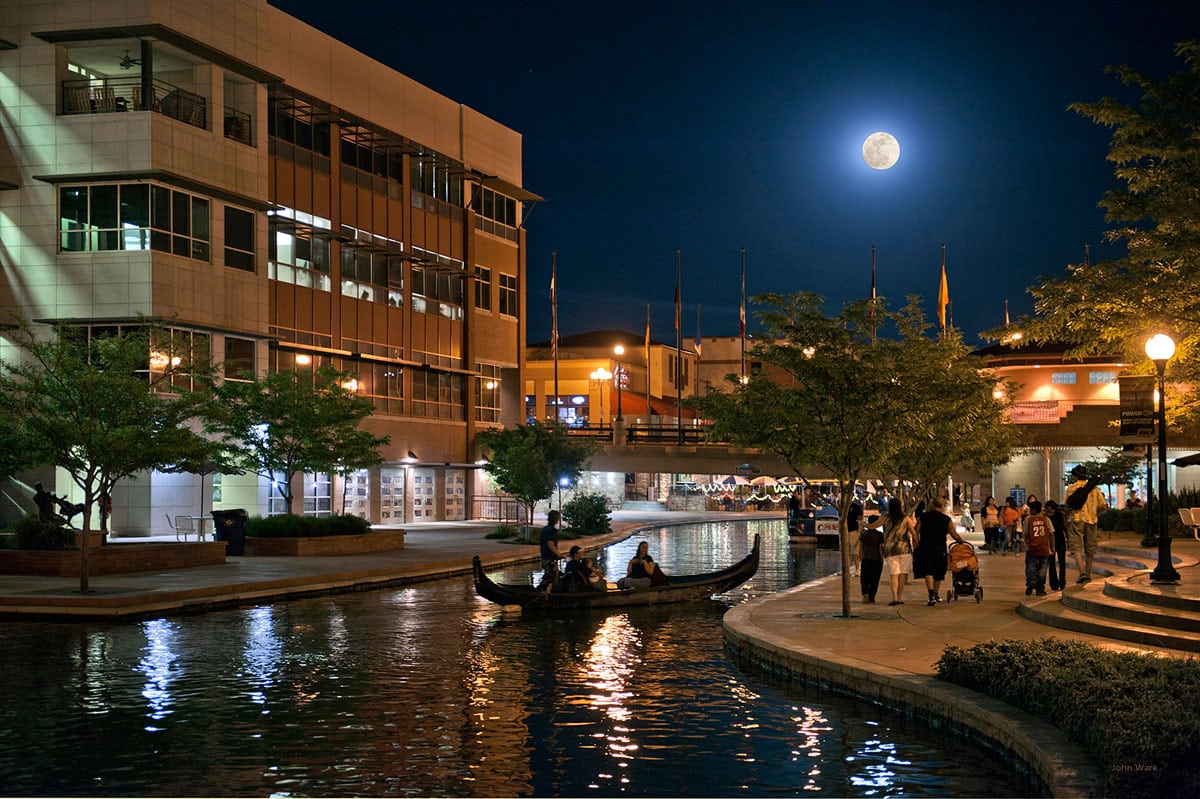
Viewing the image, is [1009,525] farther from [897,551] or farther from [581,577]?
[581,577]

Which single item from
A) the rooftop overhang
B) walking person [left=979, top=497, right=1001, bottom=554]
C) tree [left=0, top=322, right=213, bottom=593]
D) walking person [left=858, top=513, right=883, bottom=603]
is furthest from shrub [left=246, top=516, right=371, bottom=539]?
walking person [left=858, top=513, right=883, bottom=603]

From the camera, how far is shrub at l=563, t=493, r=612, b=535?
172ft

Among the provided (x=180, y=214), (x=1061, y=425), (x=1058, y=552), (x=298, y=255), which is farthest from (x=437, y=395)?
(x=1058, y=552)

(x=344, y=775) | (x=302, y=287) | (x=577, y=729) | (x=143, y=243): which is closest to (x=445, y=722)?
(x=577, y=729)

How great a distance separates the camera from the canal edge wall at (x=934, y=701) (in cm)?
1070

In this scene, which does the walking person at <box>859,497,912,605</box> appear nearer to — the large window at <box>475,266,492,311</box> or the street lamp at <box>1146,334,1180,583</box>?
the street lamp at <box>1146,334,1180,583</box>

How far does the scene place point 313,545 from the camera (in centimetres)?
3759

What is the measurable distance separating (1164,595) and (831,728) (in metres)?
7.26

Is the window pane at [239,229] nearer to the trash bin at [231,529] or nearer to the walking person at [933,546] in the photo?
the trash bin at [231,529]

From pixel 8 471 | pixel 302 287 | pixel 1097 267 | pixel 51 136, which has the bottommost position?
pixel 8 471

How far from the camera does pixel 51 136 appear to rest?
43844 millimetres

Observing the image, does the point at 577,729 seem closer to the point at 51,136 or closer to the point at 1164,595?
the point at 1164,595

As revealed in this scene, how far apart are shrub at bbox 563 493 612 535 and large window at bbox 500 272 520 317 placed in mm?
19894

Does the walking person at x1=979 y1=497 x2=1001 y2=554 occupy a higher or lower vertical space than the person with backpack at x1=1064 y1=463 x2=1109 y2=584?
lower
